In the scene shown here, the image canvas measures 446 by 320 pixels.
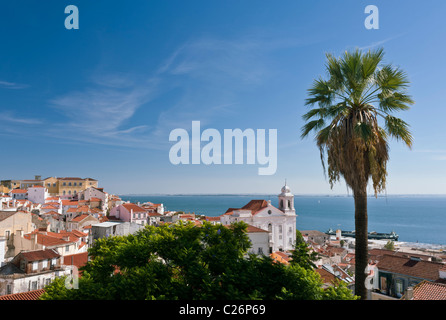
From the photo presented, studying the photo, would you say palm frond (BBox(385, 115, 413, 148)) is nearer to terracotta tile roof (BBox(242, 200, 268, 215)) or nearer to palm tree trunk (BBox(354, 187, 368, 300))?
palm tree trunk (BBox(354, 187, 368, 300))

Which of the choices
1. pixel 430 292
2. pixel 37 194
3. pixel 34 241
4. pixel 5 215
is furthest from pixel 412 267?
pixel 37 194

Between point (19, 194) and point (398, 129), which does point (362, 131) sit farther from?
point (19, 194)

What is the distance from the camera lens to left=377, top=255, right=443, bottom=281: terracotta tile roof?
55.3 feet

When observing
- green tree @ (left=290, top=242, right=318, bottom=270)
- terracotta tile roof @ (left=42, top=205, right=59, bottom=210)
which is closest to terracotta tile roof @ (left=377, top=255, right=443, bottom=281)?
green tree @ (left=290, top=242, right=318, bottom=270)

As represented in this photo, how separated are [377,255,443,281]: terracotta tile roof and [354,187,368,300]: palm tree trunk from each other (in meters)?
11.9

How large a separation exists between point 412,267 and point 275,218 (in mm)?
41720

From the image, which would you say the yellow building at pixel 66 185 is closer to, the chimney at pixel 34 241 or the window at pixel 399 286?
the chimney at pixel 34 241

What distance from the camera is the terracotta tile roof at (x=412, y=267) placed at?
16.8 m

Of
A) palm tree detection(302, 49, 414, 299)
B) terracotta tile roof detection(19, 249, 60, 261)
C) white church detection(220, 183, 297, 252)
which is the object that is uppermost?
palm tree detection(302, 49, 414, 299)

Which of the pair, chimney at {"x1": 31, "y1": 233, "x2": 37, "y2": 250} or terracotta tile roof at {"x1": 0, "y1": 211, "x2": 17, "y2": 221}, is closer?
chimney at {"x1": 31, "y1": 233, "x2": 37, "y2": 250}

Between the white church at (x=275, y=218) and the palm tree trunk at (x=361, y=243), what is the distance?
4869 centimetres

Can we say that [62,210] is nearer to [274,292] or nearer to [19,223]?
[19,223]

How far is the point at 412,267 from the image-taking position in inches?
694
